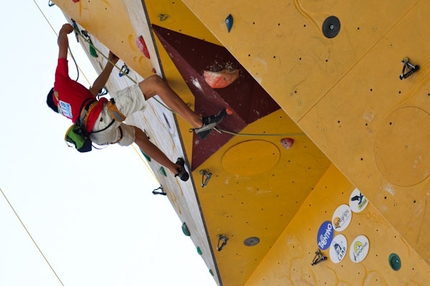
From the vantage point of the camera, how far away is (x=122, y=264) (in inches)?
303

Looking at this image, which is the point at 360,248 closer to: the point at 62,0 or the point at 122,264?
the point at 62,0

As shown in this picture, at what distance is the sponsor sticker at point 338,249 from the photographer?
147 inches

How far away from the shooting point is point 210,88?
3264 millimetres

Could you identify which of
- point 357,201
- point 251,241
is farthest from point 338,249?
point 251,241

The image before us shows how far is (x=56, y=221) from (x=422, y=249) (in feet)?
19.6

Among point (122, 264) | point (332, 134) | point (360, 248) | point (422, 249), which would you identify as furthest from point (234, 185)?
point (122, 264)

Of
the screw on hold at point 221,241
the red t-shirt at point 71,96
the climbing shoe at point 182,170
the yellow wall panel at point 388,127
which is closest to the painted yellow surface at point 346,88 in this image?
the yellow wall panel at point 388,127

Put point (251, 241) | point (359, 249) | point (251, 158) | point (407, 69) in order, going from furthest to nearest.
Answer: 1. point (251, 241)
2. point (251, 158)
3. point (359, 249)
4. point (407, 69)

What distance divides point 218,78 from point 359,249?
1.29 metres

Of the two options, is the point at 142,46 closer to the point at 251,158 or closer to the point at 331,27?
the point at 251,158

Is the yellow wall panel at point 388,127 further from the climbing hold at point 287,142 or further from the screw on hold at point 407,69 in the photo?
the climbing hold at point 287,142

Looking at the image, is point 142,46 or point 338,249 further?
point 338,249

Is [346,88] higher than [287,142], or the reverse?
[287,142]

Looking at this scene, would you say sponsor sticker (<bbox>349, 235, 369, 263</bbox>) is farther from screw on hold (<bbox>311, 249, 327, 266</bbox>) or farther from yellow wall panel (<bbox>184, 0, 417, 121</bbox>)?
yellow wall panel (<bbox>184, 0, 417, 121</bbox>)
